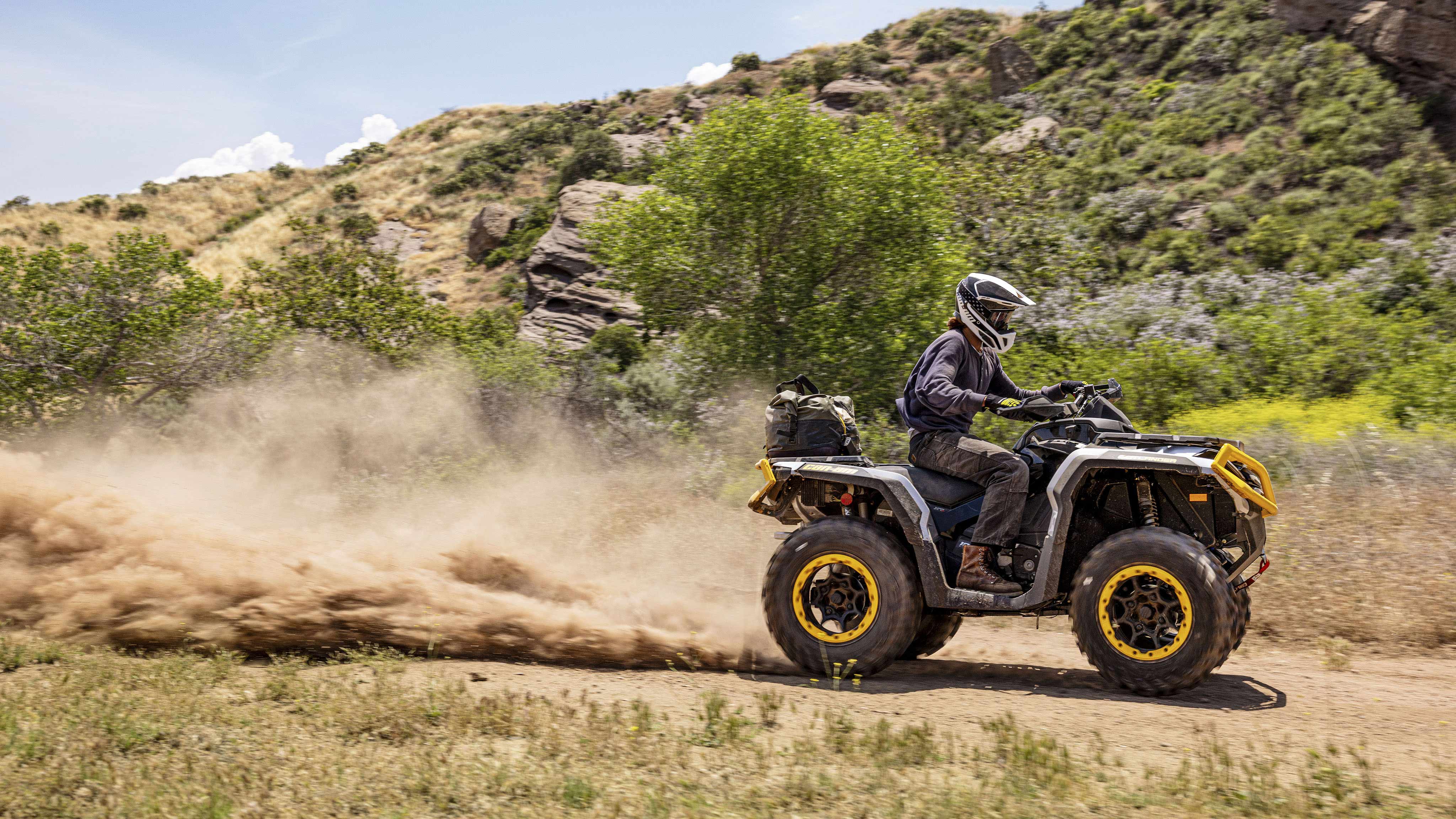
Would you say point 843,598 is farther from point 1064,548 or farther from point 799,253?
point 799,253

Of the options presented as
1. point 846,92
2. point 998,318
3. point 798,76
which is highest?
point 798,76

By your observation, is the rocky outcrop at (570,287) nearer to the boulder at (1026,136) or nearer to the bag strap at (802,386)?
the boulder at (1026,136)

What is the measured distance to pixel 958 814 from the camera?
13.0ft

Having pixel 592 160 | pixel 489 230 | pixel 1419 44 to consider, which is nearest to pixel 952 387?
pixel 1419 44

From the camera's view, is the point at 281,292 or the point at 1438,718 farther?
the point at 281,292

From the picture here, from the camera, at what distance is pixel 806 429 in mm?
7281

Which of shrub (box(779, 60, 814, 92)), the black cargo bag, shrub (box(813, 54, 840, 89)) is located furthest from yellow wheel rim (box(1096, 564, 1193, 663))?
shrub (box(813, 54, 840, 89))

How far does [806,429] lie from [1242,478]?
2.85 metres

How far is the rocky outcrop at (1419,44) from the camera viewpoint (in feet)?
133

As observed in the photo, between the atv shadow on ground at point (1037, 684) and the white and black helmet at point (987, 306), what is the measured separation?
2301mm

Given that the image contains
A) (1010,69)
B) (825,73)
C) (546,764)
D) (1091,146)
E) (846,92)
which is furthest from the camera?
(825,73)

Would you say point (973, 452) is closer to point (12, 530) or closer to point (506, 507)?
point (12, 530)

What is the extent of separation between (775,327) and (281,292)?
1605 centimetres

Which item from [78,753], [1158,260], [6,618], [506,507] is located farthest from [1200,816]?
[1158,260]
